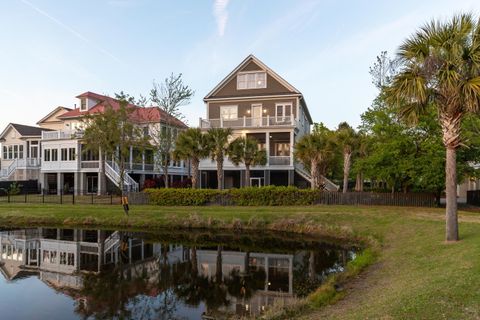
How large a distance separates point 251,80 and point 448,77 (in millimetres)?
29545

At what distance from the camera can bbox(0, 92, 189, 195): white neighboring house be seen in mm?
40781

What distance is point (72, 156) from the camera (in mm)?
43562

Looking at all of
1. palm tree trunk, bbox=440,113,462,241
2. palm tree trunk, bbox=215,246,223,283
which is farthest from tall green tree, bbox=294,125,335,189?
palm tree trunk, bbox=440,113,462,241

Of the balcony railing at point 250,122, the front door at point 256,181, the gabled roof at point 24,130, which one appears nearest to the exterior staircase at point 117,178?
the balcony railing at point 250,122

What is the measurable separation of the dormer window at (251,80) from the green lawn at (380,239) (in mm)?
17018

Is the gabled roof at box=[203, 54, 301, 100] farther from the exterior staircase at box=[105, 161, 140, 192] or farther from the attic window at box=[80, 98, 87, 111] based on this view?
the attic window at box=[80, 98, 87, 111]

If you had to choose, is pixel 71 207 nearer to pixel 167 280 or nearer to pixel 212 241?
pixel 212 241

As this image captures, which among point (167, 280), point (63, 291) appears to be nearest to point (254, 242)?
point (167, 280)

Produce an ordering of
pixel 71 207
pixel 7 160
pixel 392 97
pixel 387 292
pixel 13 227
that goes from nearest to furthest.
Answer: pixel 387 292 → pixel 392 97 → pixel 13 227 → pixel 71 207 → pixel 7 160

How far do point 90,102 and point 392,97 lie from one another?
42.0 meters

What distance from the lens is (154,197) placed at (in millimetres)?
31406

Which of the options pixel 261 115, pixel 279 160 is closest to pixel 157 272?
pixel 279 160

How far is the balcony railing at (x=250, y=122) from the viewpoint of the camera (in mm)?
37938

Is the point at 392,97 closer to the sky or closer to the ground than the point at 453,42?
closer to the ground
